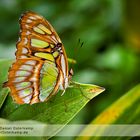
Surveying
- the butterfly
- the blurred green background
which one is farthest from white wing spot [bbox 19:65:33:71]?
the blurred green background

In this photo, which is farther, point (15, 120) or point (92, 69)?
point (92, 69)

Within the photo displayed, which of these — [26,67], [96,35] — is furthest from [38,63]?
[96,35]

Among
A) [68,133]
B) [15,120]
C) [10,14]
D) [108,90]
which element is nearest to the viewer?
[15,120]

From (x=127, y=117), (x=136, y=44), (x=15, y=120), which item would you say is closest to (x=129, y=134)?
(x=127, y=117)

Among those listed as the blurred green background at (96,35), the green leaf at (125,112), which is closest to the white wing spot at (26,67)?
the green leaf at (125,112)

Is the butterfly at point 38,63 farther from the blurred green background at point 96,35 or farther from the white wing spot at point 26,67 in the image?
the blurred green background at point 96,35

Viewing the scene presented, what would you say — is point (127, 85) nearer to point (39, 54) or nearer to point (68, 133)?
point (68, 133)
